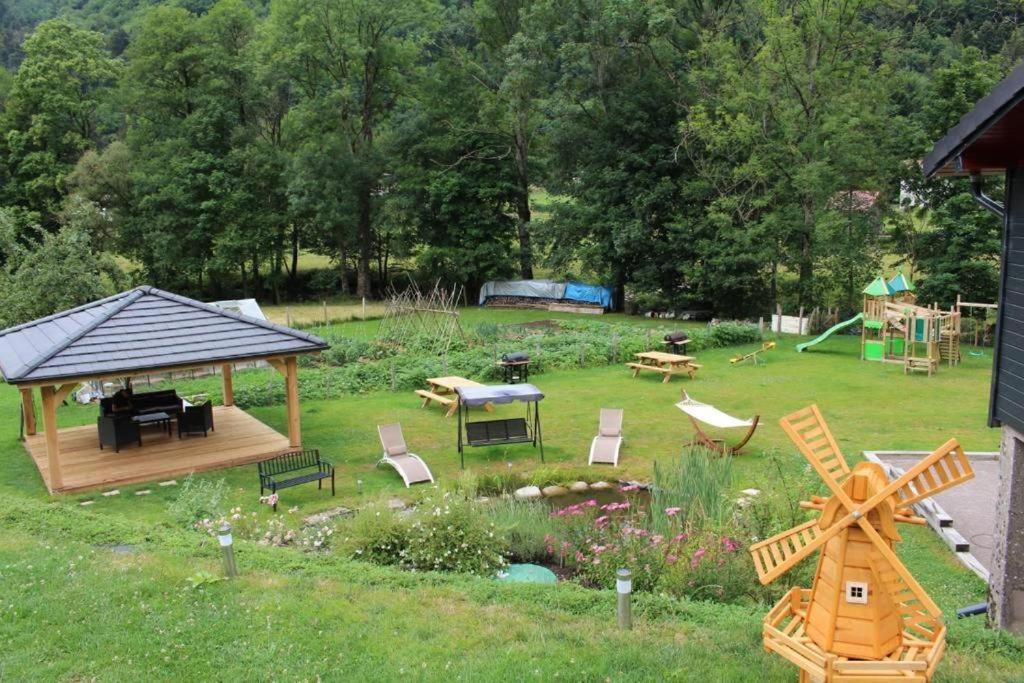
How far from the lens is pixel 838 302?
Answer: 2744 cm

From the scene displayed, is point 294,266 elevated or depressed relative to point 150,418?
elevated

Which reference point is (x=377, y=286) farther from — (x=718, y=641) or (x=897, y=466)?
(x=718, y=641)

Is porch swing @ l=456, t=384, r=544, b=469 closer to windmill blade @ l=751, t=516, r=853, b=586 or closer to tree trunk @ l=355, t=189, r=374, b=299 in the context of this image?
windmill blade @ l=751, t=516, r=853, b=586

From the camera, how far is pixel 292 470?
12.1 metres

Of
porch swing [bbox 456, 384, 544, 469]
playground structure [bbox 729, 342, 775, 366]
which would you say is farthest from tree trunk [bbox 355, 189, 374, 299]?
porch swing [bbox 456, 384, 544, 469]

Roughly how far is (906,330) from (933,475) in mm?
16241

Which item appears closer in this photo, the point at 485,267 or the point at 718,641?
the point at 718,641

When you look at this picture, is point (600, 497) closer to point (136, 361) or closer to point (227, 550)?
point (227, 550)

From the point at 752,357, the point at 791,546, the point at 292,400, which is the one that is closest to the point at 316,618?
the point at 791,546

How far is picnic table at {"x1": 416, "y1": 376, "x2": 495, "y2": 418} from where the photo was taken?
16750 mm

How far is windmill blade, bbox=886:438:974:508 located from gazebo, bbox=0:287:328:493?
9.89 metres

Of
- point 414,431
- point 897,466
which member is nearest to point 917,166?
point 897,466

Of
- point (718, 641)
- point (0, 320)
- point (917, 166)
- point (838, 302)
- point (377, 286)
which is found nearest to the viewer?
point (718, 641)

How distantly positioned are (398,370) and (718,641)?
564 inches
